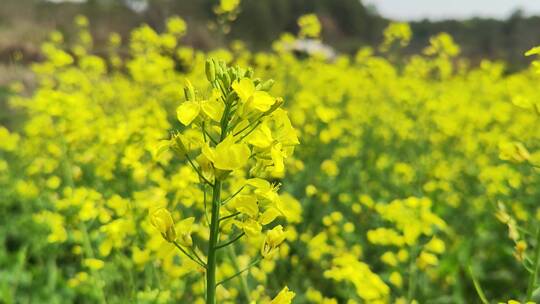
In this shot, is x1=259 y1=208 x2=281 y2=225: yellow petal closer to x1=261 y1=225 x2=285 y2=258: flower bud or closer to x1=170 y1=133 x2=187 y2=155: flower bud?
x1=261 y1=225 x2=285 y2=258: flower bud

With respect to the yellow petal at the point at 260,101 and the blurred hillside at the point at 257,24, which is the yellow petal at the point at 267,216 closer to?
the yellow petal at the point at 260,101

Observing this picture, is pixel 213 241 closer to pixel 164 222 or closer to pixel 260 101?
pixel 164 222

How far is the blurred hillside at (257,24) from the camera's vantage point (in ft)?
50.3

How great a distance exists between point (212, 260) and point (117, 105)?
4.89 meters

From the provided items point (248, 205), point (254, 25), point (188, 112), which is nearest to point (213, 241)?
point (248, 205)

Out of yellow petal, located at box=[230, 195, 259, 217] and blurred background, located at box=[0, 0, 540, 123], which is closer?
yellow petal, located at box=[230, 195, 259, 217]

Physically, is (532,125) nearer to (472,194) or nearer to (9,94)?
(472,194)

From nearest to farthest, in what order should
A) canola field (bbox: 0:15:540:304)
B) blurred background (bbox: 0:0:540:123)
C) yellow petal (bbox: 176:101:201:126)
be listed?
yellow petal (bbox: 176:101:201:126), canola field (bbox: 0:15:540:304), blurred background (bbox: 0:0:540:123)

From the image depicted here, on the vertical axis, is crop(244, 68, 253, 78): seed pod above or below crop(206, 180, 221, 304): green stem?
above

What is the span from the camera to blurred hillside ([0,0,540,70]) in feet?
50.3

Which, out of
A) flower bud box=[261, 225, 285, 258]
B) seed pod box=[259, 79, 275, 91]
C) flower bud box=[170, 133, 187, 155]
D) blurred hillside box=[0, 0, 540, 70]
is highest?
seed pod box=[259, 79, 275, 91]

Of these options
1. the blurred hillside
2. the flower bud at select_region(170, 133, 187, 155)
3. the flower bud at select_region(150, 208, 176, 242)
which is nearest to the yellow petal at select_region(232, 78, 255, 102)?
the flower bud at select_region(170, 133, 187, 155)

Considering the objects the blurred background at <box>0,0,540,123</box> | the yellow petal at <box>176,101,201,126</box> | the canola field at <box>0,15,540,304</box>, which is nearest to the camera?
the yellow petal at <box>176,101,201,126</box>

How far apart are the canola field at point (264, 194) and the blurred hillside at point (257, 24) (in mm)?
6495
